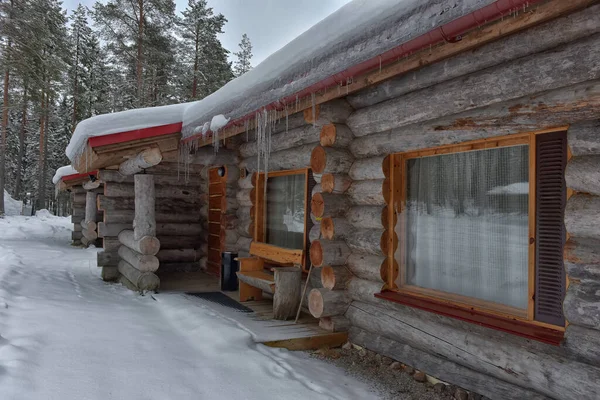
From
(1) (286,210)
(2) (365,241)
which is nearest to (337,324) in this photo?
(2) (365,241)

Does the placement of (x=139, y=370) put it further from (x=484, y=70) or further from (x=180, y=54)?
(x=180, y=54)

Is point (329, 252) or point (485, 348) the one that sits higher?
point (329, 252)

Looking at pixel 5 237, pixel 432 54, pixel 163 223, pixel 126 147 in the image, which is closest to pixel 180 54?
pixel 5 237

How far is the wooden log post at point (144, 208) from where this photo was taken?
6.49 meters

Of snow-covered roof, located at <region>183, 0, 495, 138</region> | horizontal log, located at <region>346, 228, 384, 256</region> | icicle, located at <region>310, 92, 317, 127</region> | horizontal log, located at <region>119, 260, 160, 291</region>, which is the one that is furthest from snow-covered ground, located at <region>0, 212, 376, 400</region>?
snow-covered roof, located at <region>183, 0, 495, 138</region>

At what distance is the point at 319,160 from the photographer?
14.7ft

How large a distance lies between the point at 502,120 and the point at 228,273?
199 inches

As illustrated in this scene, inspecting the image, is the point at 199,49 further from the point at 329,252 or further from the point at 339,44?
the point at 339,44

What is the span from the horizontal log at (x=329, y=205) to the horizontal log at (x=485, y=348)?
3.23ft

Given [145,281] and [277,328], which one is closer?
[277,328]

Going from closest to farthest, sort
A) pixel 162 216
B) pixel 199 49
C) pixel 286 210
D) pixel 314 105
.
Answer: pixel 314 105
pixel 286 210
pixel 162 216
pixel 199 49

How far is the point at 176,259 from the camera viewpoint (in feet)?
28.7

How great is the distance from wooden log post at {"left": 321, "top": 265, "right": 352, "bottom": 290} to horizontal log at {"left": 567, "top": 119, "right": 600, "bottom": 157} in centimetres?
256

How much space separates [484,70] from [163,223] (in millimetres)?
7183
